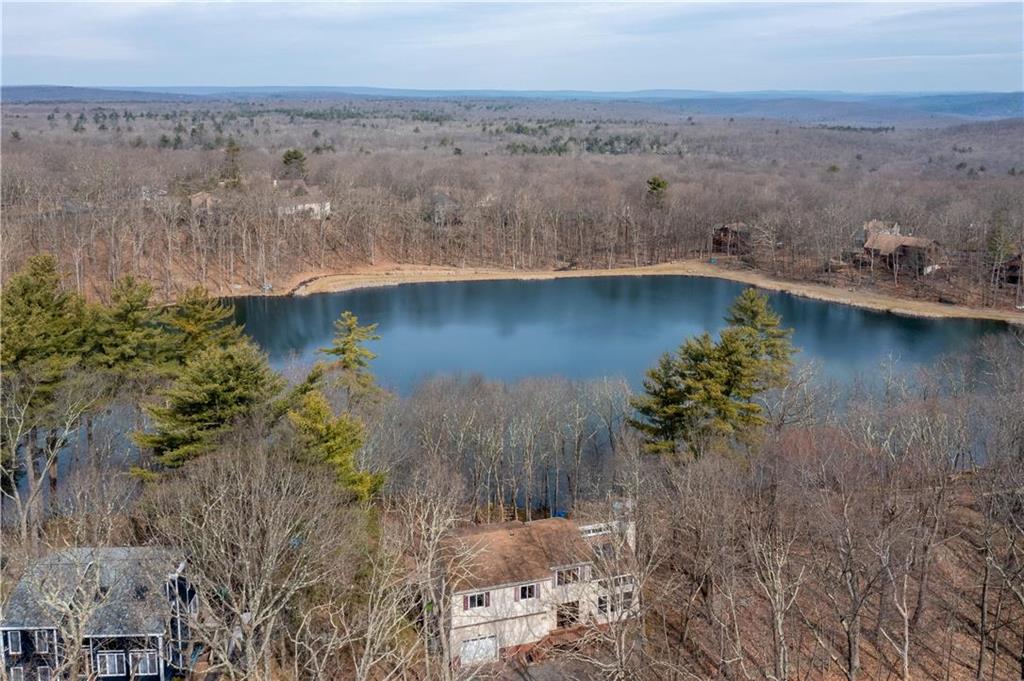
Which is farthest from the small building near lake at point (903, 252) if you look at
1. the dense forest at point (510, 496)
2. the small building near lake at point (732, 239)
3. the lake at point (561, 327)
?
the dense forest at point (510, 496)

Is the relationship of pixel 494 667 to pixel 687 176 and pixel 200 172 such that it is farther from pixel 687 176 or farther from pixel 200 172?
pixel 687 176

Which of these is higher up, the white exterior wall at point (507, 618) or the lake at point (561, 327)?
the lake at point (561, 327)

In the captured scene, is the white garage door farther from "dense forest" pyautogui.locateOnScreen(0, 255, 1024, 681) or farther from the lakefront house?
"dense forest" pyautogui.locateOnScreen(0, 255, 1024, 681)

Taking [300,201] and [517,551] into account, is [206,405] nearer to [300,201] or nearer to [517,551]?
[517,551]

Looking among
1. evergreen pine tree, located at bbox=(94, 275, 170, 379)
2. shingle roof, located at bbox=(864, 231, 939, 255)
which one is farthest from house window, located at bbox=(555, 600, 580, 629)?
shingle roof, located at bbox=(864, 231, 939, 255)

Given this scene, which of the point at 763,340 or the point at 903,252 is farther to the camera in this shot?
the point at 903,252

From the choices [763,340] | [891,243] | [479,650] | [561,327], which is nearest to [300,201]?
[561,327]

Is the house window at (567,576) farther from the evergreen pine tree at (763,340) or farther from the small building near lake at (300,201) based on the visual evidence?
the small building near lake at (300,201)
